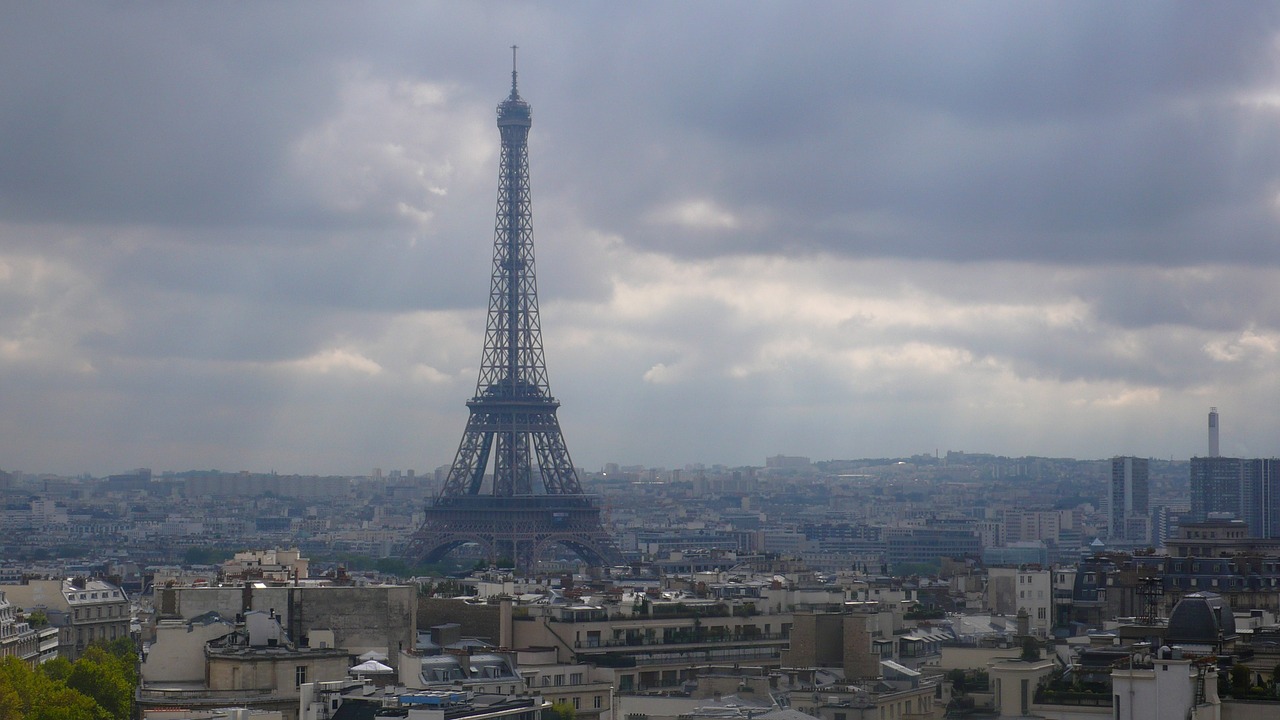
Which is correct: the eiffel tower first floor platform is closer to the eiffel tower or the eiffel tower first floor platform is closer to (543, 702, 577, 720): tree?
the eiffel tower

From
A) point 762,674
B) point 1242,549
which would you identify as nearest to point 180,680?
point 762,674

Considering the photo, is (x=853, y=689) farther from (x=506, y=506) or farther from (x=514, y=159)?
(x=514, y=159)

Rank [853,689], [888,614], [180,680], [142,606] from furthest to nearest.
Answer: [142,606]
[888,614]
[853,689]
[180,680]

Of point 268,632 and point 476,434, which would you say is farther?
point 476,434

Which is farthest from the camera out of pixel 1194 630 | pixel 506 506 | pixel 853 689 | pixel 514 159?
pixel 514 159

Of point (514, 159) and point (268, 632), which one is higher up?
point (514, 159)

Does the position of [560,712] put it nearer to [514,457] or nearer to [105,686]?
[105,686]

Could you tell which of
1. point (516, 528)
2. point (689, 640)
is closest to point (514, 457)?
point (516, 528)
